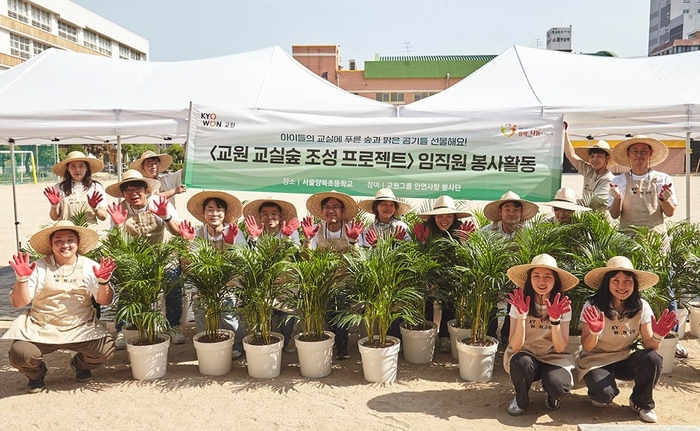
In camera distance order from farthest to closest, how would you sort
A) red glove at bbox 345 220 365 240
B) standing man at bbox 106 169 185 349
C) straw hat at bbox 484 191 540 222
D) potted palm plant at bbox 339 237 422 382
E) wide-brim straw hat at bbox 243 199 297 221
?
wide-brim straw hat at bbox 243 199 297 221, standing man at bbox 106 169 185 349, straw hat at bbox 484 191 540 222, red glove at bbox 345 220 365 240, potted palm plant at bbox 339 237 422 382

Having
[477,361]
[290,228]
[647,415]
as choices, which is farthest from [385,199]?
[647,415]

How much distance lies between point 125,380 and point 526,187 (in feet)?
12.7

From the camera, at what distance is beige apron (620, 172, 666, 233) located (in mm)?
5020

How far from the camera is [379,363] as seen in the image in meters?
4.21

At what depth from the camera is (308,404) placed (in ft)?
12.7

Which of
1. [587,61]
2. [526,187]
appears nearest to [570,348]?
[526,187]

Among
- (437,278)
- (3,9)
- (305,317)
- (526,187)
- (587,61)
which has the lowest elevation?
(305,317)

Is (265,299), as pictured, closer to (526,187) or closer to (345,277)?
(345,277)

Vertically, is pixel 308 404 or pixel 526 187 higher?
pixel 526 187

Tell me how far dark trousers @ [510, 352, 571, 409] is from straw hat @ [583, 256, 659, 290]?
0.65 meters

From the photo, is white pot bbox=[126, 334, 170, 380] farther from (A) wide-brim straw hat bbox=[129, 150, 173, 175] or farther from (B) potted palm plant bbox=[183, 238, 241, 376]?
(A) wide-brim straw hat bbox=[129, 150, 173, 175]

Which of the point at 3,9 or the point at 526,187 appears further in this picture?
the point at 3,9

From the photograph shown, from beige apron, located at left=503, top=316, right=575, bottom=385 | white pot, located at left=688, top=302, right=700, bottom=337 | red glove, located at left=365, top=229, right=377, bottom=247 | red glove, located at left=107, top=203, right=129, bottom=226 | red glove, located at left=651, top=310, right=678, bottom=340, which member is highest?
red glove, located at left=107, top=203, right=129, bottom=226

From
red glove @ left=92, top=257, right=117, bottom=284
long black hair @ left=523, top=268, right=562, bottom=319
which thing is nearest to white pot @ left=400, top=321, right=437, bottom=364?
long black hair @ left=523, top=268, right=562, bottom=319
